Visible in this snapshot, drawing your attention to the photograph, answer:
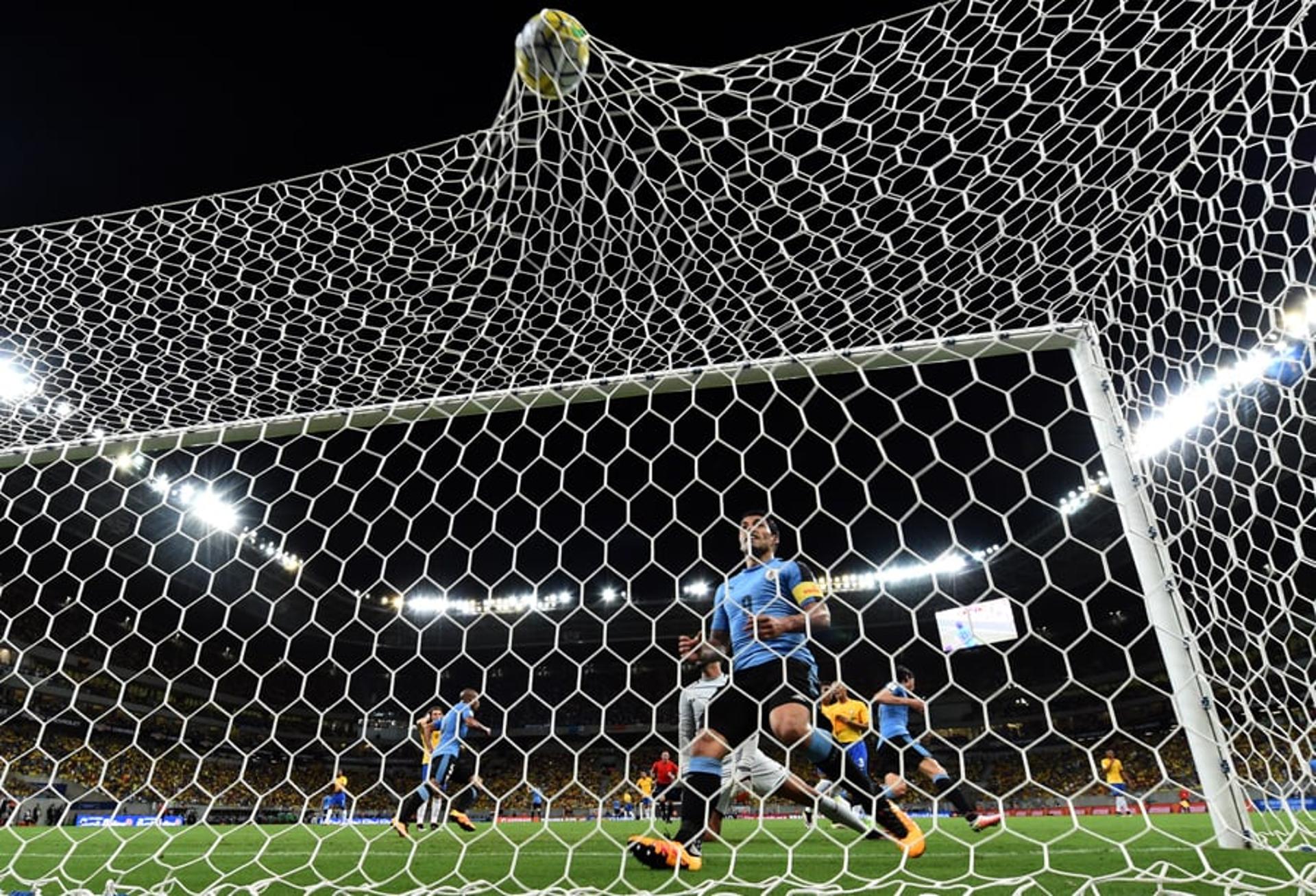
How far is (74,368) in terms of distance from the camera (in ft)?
13.3

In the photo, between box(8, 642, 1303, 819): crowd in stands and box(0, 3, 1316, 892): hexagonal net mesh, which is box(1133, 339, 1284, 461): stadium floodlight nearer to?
box(0, 3, 1316, 892): hexagonal net mesh

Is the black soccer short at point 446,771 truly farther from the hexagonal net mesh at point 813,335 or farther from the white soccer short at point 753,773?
the white soccer short at point 753,773

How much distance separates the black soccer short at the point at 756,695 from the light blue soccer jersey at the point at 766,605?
0.10 feet

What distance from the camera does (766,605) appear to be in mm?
2750

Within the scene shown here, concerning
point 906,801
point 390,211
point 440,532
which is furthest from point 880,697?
point 906,801

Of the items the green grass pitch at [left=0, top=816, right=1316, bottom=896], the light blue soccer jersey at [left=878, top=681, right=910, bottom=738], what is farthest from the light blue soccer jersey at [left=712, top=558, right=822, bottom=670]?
the light blue soccer jersey at [left=878, top=681, right=910, bottom=738]

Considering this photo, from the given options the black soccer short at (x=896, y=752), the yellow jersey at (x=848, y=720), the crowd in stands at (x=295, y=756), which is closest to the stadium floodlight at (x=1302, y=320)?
the black soccer short at (x=896, y=752)

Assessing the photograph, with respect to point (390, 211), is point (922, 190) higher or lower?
higher

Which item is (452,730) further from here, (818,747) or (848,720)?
(818,747)

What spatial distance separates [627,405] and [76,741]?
2447 centimetres

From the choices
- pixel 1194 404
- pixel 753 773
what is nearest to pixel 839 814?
pixel 753 773

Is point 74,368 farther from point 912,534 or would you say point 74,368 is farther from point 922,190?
point 912,534

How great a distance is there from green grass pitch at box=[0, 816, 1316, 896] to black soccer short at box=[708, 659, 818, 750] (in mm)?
369

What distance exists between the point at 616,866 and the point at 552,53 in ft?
10.1
